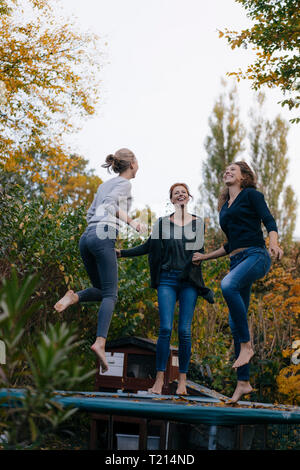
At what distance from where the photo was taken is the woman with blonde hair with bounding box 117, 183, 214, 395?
339cm

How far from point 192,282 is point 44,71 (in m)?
6.08

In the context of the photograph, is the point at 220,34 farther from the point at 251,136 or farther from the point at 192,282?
the point at 251,136

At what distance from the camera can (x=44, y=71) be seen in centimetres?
820

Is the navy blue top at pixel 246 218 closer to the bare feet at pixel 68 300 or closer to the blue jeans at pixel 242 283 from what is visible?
the blue jeans at pixel 242 283

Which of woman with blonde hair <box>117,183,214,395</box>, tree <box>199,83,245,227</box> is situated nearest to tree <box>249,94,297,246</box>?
tree <box>199,83,245,227</box>

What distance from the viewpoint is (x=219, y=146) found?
839 inches

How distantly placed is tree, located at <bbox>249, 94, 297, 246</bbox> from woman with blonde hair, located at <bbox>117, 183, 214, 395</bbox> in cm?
1642

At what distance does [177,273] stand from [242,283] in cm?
61

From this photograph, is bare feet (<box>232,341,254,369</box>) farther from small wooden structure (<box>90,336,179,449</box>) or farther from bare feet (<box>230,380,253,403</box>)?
small wooden structure (<box>90,336,179,449</box>)

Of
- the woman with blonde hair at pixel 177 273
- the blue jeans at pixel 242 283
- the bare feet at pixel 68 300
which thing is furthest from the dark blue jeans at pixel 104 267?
the blue jeans at pixel 242 283

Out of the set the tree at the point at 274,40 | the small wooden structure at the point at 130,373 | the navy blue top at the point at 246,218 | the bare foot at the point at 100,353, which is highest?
the tree at the point at 274,40

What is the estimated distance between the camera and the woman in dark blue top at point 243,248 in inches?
116

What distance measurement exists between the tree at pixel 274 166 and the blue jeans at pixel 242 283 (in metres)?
16.9
